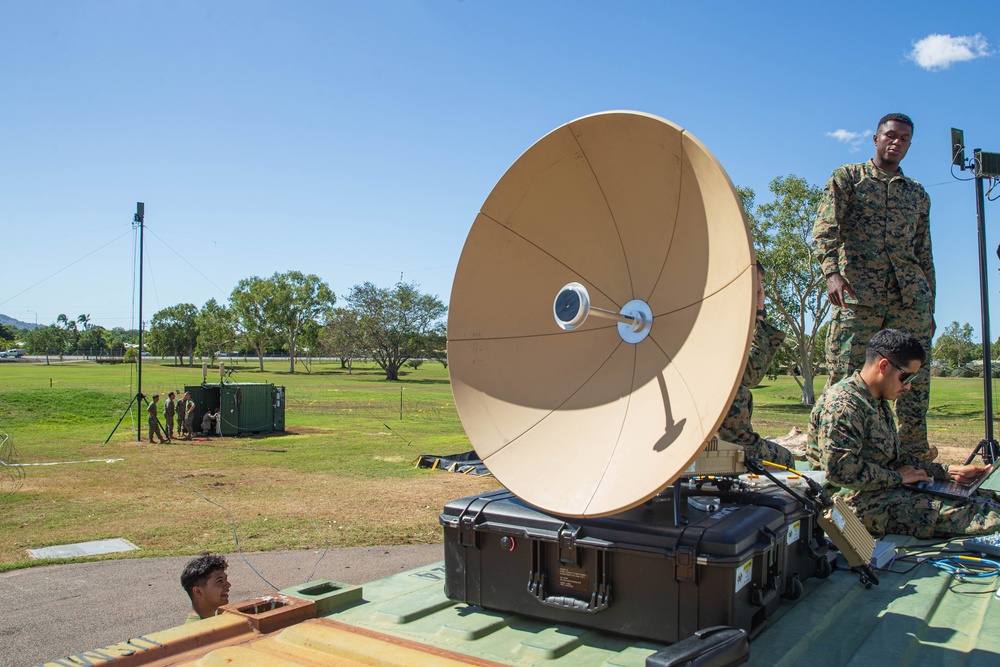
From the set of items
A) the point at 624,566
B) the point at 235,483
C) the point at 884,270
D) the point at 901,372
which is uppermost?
the point at 884,270

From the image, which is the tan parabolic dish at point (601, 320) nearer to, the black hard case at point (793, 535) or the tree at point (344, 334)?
the black hard case at point (793, 535)

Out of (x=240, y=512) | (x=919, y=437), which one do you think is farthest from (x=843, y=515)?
(x=240, y=512)

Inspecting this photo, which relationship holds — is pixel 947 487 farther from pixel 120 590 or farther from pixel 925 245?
pixel 120 590

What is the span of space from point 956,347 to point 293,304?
207 feet

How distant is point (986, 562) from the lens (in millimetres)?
3646

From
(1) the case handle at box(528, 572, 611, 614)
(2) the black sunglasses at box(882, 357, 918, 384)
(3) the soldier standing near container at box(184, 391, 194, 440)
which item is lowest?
(3) the soldier standing near container at box(184, 391, 194, 440)

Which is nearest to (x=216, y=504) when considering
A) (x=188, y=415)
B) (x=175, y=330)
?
(x=188, y=415)

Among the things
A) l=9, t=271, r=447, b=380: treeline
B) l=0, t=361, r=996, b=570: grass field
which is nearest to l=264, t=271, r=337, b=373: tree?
l=9, t=271, r=447, b=380: treeline

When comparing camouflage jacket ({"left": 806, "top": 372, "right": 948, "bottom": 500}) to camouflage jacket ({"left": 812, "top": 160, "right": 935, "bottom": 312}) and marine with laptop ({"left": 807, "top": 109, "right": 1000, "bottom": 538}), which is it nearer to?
marine with laptop ({"left": 807, "top": 109, "right": 1000, "bottom": 538})

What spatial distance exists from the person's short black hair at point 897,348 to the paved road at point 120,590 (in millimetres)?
5310

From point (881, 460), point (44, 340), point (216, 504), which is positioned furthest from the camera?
point (44, 340)

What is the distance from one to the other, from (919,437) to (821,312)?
2767cm

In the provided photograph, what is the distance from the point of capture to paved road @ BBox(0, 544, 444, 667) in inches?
254

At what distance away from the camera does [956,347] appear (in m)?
52.2
